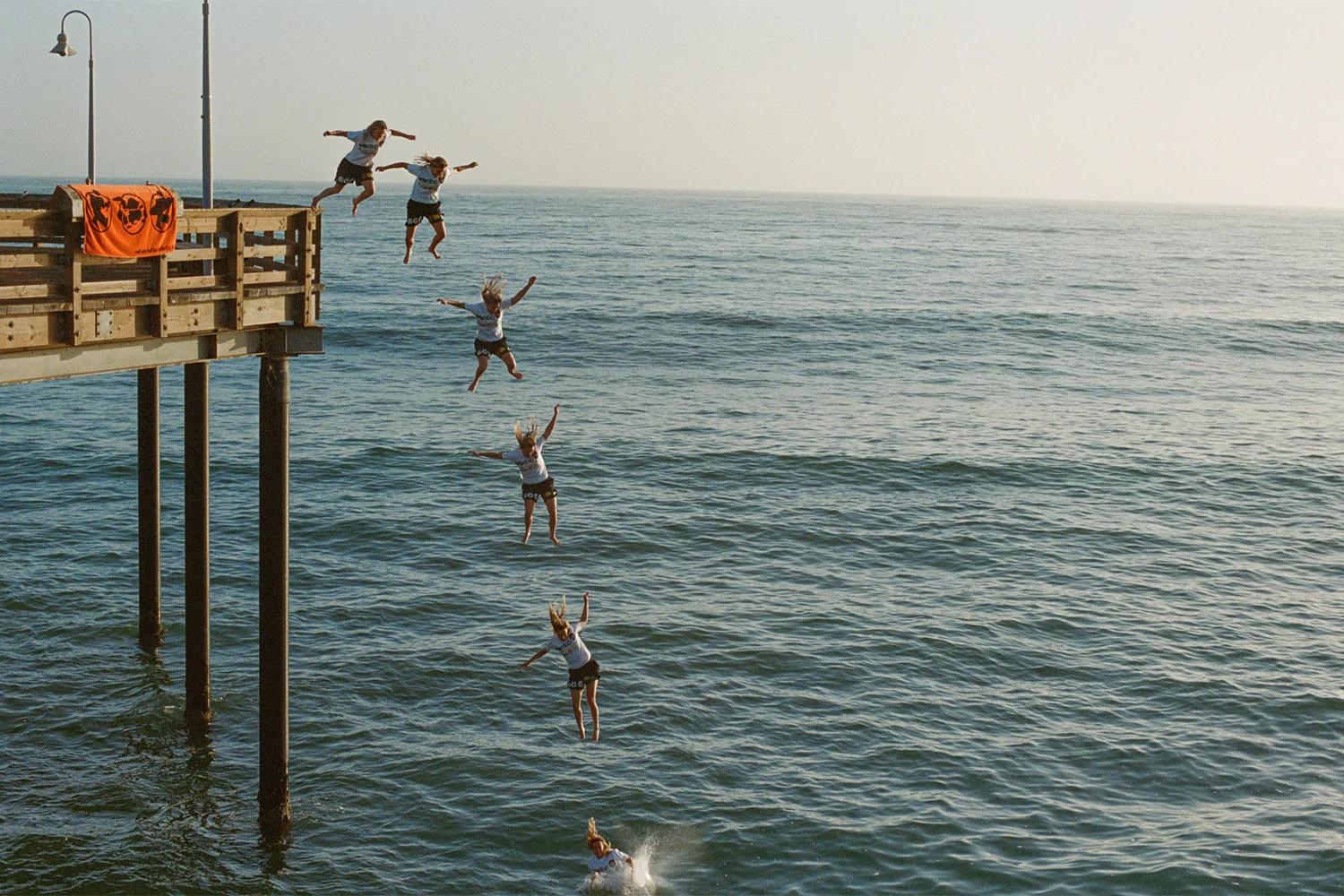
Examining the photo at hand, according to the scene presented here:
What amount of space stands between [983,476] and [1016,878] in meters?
26.9

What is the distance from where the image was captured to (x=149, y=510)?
27.4 metres

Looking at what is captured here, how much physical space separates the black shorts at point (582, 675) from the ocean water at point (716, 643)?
420cm

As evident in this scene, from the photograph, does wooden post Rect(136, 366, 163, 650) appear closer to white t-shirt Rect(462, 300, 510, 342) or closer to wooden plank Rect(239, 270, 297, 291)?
wooden plank Rect(239, 270, 297, 291)

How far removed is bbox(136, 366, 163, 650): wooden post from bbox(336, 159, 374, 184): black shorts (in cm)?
1104

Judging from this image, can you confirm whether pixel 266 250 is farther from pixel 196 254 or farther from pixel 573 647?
pixel 573 647

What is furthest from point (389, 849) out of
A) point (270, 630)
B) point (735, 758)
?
point (735, 758)

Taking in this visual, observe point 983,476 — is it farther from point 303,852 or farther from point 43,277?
point 43,277

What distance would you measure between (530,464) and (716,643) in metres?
14.1

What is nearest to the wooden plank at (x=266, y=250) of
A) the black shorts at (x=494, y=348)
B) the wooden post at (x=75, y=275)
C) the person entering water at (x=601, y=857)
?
the wooden post at (x=75, y=275)

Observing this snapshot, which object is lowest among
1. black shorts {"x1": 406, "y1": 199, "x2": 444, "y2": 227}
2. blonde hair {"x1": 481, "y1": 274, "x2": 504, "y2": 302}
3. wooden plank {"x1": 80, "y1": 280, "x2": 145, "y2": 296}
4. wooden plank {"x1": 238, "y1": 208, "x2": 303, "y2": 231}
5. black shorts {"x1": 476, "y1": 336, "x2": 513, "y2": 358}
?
black shorts {"x1": 476, "y1": 336, "x2": 513, "y2": 358}

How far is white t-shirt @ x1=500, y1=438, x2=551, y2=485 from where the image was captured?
16727 millimetres

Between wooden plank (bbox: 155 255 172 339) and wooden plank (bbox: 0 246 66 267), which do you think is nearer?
wooden plank (bbox: 0 246 66 267)

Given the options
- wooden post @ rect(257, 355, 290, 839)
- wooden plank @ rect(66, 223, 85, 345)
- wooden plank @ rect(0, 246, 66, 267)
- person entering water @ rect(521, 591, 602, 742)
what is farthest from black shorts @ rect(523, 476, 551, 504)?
wooden plank @ rect(0, 246, 66, 267)

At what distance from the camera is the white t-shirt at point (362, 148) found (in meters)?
16.6
